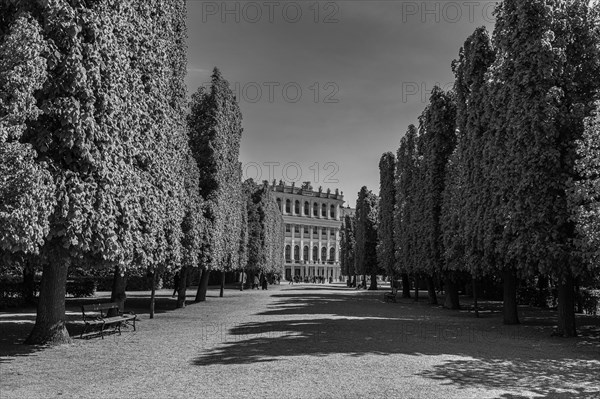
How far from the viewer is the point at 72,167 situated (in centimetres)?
1225

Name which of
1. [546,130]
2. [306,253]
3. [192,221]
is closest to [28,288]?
[192,221]

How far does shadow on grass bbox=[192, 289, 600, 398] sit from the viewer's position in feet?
33.3

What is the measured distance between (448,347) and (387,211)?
34.1 m

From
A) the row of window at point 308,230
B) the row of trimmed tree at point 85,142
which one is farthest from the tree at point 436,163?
the row of window at point 308,230

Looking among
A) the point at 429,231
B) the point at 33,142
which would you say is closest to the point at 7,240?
the point at 33,142

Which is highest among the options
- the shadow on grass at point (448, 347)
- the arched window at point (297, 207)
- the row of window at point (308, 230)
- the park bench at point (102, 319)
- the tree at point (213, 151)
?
the arched window at point (297, 207)

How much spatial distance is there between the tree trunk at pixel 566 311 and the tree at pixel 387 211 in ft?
88.1

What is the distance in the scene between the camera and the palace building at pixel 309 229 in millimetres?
134125

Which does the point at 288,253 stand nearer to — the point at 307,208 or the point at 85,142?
the point at 307,208

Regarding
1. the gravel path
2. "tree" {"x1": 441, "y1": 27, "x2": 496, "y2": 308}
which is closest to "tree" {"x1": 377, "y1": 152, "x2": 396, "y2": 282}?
"tree" {"x1": 441, "y1": 27, "x2": 496, "y2": 308}

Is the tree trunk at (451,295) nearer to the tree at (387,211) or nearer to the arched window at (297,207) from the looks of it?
the tree at (387,211)

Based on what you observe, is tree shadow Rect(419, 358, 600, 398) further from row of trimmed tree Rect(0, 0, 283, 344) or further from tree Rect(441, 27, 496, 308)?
row of trimmed tree Rect(0, 0, 283, 344)

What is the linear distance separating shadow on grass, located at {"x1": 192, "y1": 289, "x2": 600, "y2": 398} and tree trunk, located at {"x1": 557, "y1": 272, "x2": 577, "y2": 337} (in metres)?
0.49

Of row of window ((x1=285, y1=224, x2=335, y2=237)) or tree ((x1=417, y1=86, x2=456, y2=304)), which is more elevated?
row of window ((x1=285, y1=224, x2=335, y2=237))
